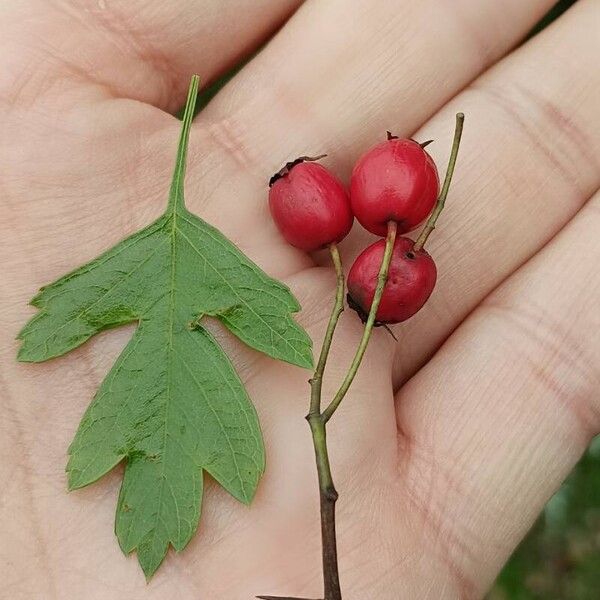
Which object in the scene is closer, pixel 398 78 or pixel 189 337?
pixel 189 337

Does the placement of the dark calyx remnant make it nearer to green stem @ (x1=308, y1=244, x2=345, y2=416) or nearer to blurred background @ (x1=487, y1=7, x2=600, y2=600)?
green stem @ (x1=308, y1=244, x2=345, y2=416)

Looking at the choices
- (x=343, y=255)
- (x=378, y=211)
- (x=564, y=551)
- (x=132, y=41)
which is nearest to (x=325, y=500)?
(x=378, y=211)

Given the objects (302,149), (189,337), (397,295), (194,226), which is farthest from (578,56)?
(189,337)

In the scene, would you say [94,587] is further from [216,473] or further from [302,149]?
[302,149]

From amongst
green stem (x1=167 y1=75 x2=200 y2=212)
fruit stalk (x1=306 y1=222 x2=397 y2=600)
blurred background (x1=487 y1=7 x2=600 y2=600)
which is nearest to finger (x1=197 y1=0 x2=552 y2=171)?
green stem (x1=167 y1=75 x2=200 y2=212)

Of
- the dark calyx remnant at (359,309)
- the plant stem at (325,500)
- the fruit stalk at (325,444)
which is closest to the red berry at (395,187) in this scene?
the fruit stalk at (325,444)

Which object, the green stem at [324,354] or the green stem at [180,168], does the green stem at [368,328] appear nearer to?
the green stem at [324,354]
